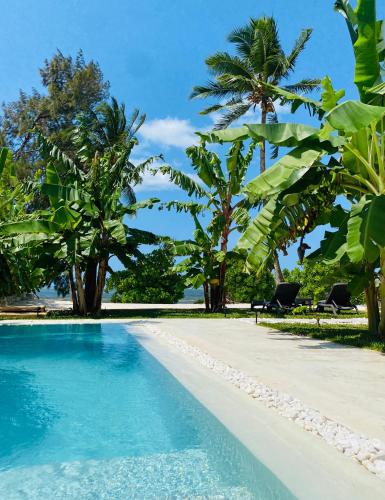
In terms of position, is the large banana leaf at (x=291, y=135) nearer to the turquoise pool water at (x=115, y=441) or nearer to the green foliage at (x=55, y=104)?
the turquoise pool water at (x=115, y=441)

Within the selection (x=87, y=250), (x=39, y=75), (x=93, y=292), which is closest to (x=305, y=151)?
(x=87, y=250)

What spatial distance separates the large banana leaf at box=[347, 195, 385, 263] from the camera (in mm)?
7027

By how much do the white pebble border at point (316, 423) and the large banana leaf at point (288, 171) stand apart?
336 cm

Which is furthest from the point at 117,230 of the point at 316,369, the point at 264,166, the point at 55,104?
the point at 55,104

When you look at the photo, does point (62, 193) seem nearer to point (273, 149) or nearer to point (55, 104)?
point (273, 149)

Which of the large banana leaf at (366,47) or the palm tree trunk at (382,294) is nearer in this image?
the large banana leaf at (366,47)

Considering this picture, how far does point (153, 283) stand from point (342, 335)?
15925 mm

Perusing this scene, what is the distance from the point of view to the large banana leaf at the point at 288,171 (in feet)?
27.2

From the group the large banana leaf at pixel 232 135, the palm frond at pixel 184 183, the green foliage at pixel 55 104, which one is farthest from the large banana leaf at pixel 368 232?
the green foliage at pixel 55 104

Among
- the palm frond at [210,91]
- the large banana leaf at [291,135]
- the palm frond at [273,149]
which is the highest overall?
the palm frond at [210,91]

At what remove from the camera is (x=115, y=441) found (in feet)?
14.8

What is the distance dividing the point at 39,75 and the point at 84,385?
29.6m

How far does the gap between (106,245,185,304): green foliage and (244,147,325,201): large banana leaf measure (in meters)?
15.1

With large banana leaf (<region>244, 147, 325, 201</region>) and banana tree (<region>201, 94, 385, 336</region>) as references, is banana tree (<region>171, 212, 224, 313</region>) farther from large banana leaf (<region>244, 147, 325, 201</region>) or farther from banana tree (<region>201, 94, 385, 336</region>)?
large banana leaf (<region>244, 147, 325, 201</region>)
